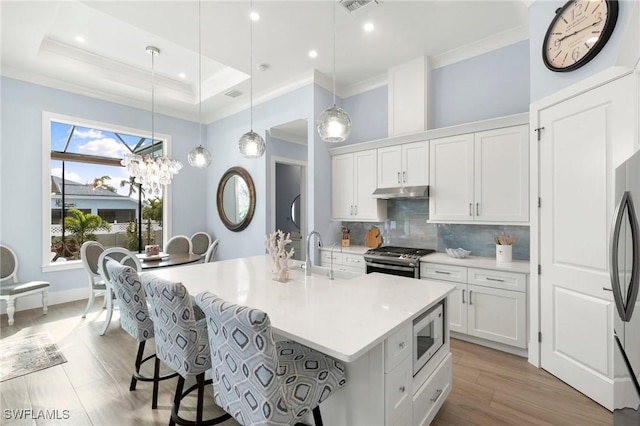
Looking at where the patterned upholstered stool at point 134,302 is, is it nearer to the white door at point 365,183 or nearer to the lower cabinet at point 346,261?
the lower cabinet at point 346,261

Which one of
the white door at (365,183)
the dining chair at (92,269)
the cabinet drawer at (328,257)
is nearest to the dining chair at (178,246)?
the dining chair at (92,269)

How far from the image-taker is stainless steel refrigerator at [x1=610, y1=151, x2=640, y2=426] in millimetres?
987

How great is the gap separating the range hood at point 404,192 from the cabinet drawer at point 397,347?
7.40 feet

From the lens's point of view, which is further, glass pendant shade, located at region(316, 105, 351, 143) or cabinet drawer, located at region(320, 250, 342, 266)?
cabinet drawer, located at region(320, 250, 342, 266)

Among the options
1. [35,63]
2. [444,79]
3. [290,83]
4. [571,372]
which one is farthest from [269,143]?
[571,372]

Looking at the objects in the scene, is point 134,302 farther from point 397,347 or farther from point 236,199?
point 236,199

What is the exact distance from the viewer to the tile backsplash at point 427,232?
3273mm

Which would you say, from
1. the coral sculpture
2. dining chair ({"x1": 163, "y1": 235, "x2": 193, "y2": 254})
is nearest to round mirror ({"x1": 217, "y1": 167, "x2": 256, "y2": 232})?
dining chair ({"x1": 163, "y1": 235, "x2": 193, "y2": 254})

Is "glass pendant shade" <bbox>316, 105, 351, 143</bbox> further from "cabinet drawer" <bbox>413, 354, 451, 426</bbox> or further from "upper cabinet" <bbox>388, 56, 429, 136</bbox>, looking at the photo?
"upper cabinet" <bbox>388, 56, 429, 136</bbox>

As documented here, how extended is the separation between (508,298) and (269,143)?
4037 millimetres

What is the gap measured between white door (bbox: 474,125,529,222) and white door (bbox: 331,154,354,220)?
170 centimetres

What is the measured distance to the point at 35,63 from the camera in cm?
382

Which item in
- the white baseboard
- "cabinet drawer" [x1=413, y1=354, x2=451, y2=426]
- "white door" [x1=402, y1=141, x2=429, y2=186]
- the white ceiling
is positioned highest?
the white ceiling

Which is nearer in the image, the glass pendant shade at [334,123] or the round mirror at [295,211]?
the glass pendant shade at [334,123]
